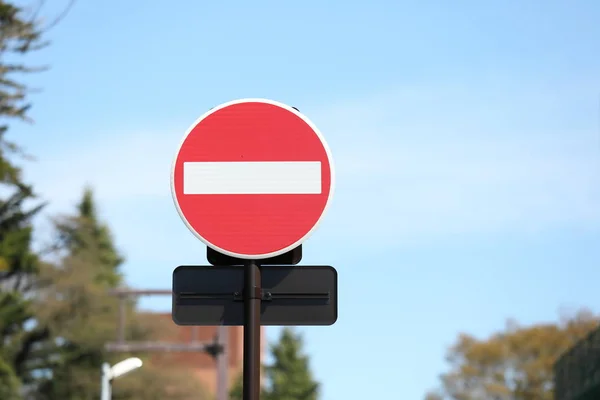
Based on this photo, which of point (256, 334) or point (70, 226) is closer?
point (256, 334)

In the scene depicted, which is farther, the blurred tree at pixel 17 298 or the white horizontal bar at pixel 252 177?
the blurred tree at pixel 17 298

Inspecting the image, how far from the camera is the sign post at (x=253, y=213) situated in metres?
4.17

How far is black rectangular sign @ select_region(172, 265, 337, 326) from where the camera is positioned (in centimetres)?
423

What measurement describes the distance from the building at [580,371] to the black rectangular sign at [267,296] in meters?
23.5

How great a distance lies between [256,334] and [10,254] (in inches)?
1918

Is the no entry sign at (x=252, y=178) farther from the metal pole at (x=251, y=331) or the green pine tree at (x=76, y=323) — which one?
the green pine tree at (x=76, y=323)

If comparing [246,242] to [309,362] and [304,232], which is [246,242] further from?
[309,362]

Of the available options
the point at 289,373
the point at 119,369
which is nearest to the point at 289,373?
the point at 289,373

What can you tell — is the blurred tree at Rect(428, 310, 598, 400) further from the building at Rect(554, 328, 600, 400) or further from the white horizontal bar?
the white horizontal bar

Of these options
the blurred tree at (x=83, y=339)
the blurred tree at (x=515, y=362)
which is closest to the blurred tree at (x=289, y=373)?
the blurred tree at (x=515, y=362)

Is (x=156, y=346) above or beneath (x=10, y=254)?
beneath

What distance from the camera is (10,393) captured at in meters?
50.6

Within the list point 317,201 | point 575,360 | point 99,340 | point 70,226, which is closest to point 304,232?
point 317,201

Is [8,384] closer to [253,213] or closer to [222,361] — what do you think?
[222,361]
